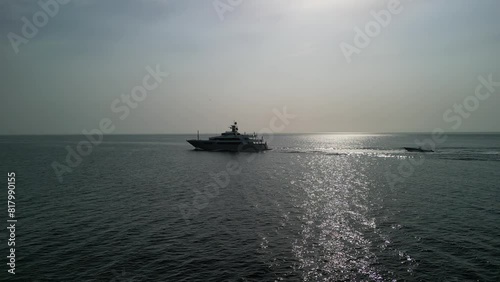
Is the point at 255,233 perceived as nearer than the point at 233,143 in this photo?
Yes

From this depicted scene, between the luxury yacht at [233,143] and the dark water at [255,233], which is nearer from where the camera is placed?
the dark water at [255,233]

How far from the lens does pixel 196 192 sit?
4206 centimetres

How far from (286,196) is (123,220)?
21.1 m

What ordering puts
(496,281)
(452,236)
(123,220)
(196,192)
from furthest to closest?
(196,192) < (123,220) < (452,236) < (496,281)

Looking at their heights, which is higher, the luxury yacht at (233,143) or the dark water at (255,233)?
the luxury yacht at (233,143)

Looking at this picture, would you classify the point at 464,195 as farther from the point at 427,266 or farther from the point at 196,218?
the point at 196,218

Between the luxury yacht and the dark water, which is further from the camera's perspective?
the luxury yacht

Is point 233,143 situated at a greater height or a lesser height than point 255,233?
greater

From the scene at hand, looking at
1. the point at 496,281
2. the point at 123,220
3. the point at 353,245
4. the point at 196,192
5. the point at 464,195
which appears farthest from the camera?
the point at 196,192

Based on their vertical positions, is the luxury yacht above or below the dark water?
above

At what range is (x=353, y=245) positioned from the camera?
2188 centimetres

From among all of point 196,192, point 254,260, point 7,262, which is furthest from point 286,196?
point 7,262

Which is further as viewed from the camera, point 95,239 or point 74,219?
point 74,219

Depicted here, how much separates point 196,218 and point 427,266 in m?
20.1
